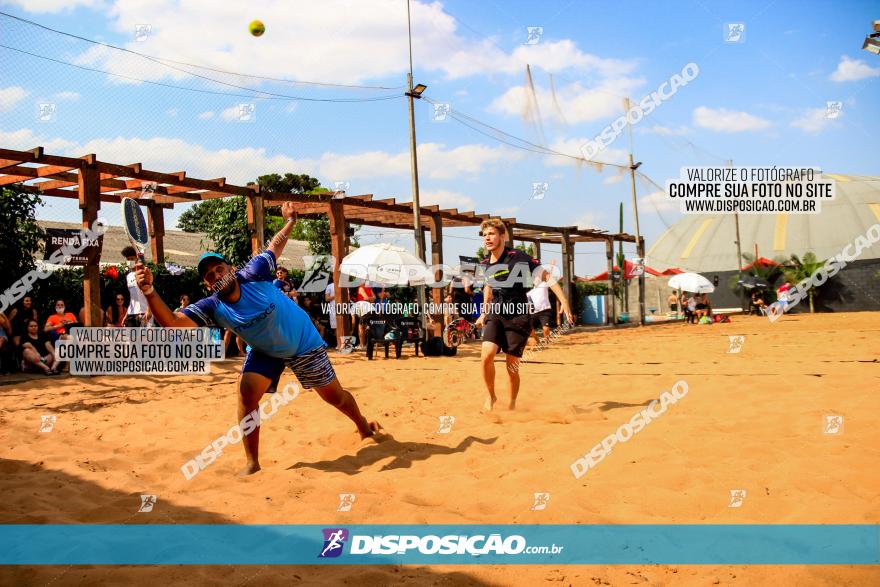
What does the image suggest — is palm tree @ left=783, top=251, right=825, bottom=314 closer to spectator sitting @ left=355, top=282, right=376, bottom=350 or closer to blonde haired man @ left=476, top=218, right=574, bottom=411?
spectator sitting @ left=355, top=282, right=376, bottom=350

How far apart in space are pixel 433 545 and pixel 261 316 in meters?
2.32

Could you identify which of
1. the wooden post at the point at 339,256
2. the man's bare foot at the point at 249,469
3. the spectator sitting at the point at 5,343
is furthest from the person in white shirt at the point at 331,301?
the man's bare foot at the point at 249,469

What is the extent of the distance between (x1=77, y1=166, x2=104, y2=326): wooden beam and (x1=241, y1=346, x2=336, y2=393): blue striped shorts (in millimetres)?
7778

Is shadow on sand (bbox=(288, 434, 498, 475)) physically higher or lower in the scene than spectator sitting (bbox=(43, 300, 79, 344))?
lower

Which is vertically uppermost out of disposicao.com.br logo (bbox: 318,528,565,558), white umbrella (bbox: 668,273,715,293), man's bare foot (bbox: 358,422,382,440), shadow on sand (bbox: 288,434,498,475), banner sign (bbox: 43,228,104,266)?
banner sign (bbox: 43,228,104,266)

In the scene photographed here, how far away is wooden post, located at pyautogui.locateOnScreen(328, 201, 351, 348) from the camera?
50.4 feet

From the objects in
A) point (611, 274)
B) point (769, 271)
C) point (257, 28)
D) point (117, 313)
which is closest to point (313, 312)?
point (117, 313)

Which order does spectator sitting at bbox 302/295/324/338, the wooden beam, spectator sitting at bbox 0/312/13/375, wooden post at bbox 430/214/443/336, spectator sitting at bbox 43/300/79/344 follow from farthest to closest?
1. wooden post at bbox 430/214/443/336
2. spectator sitting at bbox 302/295/324/338
3. the wooden beam
4. spectator sitting at bbox 43/300/79/344
5. spectator sitting at bbox 0/312/13/375

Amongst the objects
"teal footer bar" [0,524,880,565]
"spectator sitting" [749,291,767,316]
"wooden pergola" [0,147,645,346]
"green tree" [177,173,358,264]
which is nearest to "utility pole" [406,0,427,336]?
"wooden pergola" [0,147,645,346]

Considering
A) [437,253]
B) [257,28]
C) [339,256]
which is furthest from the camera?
[437,253]

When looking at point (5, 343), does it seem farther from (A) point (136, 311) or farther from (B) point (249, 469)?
(B) point (249, 469)

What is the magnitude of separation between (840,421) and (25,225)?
47.9ft

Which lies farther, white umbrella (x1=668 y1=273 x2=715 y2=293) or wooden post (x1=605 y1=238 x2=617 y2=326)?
wooden post (x1=605 y1=238 x2=617 y2=326)

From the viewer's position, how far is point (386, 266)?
15.9 meters
